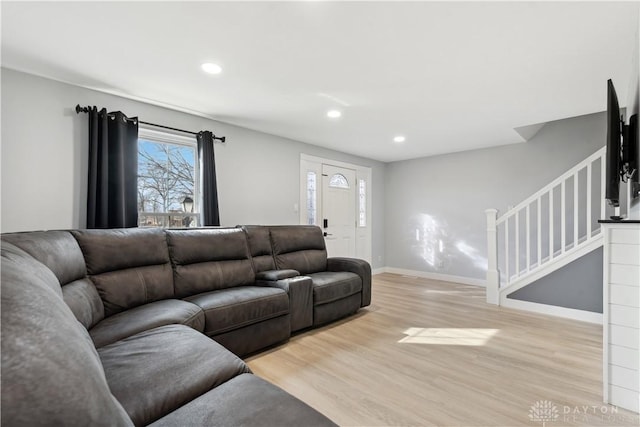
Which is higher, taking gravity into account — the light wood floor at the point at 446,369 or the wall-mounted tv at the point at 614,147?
the wall-mounted tv at the point at 614,147

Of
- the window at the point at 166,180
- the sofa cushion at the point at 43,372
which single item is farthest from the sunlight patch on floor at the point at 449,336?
the window at the point at 166,180

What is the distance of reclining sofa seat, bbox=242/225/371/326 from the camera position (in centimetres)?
300

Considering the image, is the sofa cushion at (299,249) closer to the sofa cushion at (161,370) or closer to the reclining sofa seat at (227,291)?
the reclining sofa seat at (227,291)

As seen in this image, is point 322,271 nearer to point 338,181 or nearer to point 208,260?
point 208,260

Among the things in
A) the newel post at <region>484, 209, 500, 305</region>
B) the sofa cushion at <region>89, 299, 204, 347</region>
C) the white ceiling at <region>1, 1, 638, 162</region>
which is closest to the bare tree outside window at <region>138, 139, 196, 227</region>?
the white ceiling at <region>1, 1, 638, 162</region>

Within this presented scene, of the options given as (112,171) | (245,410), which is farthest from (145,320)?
(112,171)

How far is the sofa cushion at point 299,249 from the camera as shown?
3.35 m

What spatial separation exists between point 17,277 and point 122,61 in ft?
7.21

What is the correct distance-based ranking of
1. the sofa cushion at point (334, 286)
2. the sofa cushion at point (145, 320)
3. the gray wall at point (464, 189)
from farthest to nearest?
the gray wall at point (464, 189), the sofa cushion at point (334, 286), the sofa cushion at point (145, 320)

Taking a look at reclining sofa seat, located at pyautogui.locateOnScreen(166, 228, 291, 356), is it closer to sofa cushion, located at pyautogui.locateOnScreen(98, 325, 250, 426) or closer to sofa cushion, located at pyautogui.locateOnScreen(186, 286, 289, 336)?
sofa cushion, located at pyautogui.locateOnScreen(186, 286, 289, 336)

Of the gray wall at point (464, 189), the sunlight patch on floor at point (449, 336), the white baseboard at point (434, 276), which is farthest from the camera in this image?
the white baseboard at point (434, 276)

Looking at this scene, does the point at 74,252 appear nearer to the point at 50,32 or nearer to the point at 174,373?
the point at 174,373

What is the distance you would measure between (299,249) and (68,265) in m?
2.24

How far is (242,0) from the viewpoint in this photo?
5.21 ft
